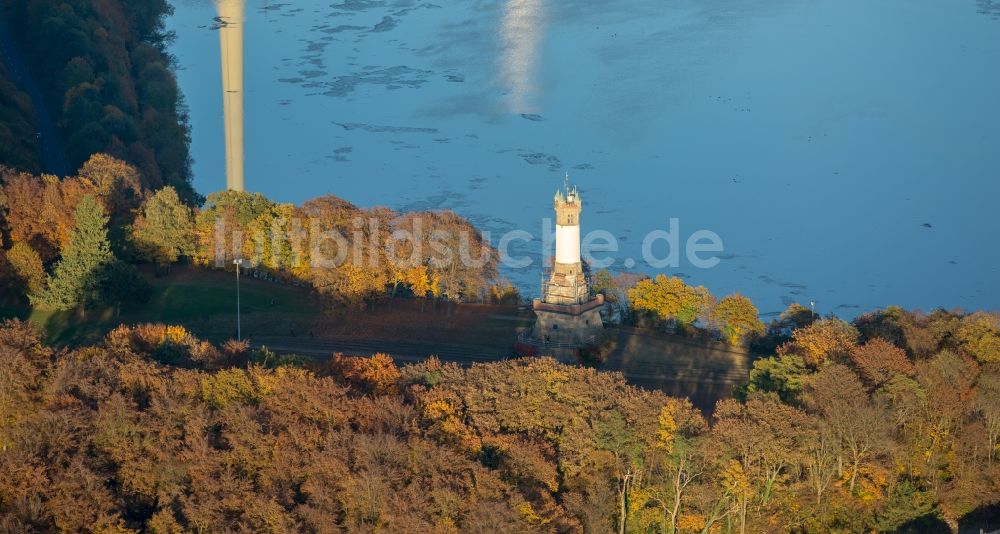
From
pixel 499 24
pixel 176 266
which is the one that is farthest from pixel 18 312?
pixel 499 24

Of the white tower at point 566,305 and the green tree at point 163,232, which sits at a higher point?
the green tree at point 163,232

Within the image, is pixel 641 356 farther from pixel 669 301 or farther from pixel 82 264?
pixel 82 264

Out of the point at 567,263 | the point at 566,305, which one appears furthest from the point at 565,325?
the point at 567,263

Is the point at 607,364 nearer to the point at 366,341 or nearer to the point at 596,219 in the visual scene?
the point at 366,341

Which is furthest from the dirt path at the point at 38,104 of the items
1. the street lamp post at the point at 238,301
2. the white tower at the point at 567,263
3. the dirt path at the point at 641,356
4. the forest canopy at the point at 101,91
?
the white tower at the point at 567,263

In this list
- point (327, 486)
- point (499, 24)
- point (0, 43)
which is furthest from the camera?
point (499, 24)

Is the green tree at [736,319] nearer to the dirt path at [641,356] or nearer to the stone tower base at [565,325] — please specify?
the dirt path at [641,356]
